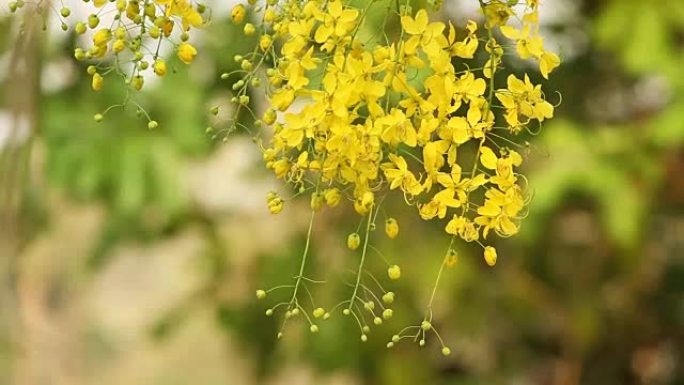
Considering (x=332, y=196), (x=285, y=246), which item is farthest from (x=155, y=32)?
(x=285, y=246)

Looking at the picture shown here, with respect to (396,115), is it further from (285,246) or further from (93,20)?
(285,246)

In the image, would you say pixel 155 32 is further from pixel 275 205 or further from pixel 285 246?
pixel 285 246

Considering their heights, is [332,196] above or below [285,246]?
above

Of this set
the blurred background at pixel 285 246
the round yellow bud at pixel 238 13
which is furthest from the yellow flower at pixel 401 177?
the blurred background at pixel 285 246

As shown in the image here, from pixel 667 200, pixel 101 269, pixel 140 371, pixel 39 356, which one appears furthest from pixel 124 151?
pixel 667 200

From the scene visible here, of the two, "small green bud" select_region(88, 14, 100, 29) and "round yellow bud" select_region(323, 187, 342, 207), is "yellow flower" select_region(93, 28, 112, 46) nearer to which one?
"small green bud" select_region(88, 14, 100, 29)

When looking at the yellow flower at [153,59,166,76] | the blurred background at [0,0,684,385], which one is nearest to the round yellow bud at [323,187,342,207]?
the yellow flower at [153,59,166,76]

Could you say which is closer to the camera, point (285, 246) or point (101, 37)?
point (101, 37)

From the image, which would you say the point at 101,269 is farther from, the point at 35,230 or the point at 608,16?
the point at 608,16
